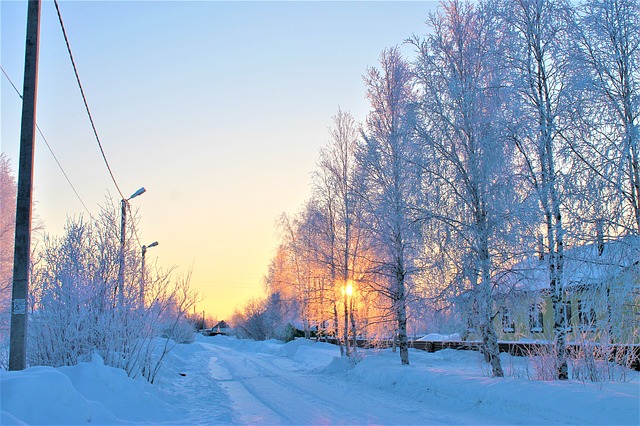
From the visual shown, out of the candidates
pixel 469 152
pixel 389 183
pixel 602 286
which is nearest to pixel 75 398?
pixel 602 286

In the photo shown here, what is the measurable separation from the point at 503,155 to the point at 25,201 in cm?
1055

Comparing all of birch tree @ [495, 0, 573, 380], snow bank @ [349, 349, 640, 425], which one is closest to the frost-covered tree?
snow bank @ [349, 349, 640, 425]

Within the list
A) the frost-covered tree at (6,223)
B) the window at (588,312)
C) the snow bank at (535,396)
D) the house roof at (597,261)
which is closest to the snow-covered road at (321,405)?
the snow bank at (535,396)

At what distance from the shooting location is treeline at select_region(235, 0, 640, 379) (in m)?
11.2

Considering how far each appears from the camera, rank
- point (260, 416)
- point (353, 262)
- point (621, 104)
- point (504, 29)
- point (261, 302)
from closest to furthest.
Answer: point (260, 416) → point (621, 104) → point (504, 29) → point (353, 262) → point (261, 302)

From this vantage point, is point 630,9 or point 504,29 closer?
point 630,9

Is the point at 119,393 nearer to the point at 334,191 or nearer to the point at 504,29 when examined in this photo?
the point at 504,29

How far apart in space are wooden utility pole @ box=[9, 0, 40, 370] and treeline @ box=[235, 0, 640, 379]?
919 centimetres

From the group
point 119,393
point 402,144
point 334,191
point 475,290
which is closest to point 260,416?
point 119,393

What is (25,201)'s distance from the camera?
8.48 metres

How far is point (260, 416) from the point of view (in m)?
10.7

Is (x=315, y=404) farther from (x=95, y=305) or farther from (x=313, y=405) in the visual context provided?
(x=95, y=305)

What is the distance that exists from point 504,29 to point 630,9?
295cm

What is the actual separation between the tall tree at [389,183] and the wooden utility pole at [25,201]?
10.6m
